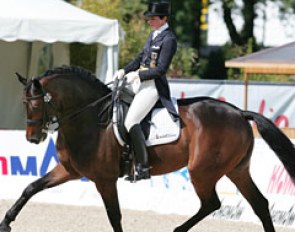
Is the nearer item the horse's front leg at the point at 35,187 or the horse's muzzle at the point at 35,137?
the horse's muzzle at the point at 35,137

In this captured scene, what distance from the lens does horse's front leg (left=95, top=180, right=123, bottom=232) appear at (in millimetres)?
8359

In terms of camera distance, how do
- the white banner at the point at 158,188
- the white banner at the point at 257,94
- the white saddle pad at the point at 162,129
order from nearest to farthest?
the white saddle pad at the point at 162,129
the white banner at the point at 158,188
the white banner at the point at 257,94

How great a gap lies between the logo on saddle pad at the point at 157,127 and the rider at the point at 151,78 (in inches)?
A: 3.0

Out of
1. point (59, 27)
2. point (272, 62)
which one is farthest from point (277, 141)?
point (272, 62)

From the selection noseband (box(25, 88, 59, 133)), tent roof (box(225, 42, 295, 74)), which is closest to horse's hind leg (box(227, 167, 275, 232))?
noseband (box(25, 88, 59, 133))

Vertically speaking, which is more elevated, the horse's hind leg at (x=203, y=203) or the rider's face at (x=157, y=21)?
the rider's face at (x=157, y=21)

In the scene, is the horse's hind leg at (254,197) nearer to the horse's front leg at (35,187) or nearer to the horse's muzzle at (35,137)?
the horse's front leg at (35,187)

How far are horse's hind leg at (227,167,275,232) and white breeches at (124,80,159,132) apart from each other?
1.11m

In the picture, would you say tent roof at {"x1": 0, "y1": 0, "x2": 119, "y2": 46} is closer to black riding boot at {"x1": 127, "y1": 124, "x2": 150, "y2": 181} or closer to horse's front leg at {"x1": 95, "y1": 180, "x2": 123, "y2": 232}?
black riding boot at {"x1": 127, "y1": 124, "x2": 150, "y2": 181}

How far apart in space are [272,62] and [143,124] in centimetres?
781

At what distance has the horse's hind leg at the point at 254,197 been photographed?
8.80 metres

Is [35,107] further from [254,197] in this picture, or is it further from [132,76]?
[254,197]

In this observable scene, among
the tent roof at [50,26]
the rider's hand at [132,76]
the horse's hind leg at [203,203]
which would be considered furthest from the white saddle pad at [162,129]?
the tent roof at [50,26]

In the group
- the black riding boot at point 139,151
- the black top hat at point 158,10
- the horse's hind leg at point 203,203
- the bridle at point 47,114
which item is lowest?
the horse's hind leg at point 203,203
